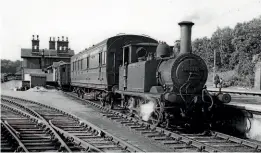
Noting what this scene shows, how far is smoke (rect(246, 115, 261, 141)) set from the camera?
9.60 m

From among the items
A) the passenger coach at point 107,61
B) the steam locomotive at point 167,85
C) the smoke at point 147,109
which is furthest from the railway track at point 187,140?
the passenger coach at point 107,61

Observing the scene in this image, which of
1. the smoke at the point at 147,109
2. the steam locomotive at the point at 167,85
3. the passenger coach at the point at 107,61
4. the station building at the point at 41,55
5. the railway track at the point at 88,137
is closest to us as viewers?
the railway track at the point at 88,137

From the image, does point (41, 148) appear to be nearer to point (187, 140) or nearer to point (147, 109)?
point (187, 140)

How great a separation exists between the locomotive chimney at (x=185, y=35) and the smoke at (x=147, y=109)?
1.84 meters

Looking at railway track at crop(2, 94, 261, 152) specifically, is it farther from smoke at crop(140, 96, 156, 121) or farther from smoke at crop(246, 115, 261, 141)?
smoke at crop(246, 115, 261, 141)

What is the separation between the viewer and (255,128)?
973 cm

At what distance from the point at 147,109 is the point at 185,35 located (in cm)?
277

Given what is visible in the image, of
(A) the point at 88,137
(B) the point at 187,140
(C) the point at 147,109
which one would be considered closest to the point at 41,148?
(A) the point at 88,137

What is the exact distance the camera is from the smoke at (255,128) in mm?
9602

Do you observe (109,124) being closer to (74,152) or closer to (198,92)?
(198,92)

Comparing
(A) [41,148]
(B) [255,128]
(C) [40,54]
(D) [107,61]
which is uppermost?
(C) [40,54]

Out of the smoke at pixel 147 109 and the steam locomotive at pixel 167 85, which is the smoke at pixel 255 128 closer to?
the steam locomotive at pixel 167 85

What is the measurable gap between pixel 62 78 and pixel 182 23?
2330cm

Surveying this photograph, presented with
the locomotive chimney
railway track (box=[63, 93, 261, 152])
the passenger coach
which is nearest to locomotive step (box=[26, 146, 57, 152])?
railway track (box=[63, 93, 261, 152])
